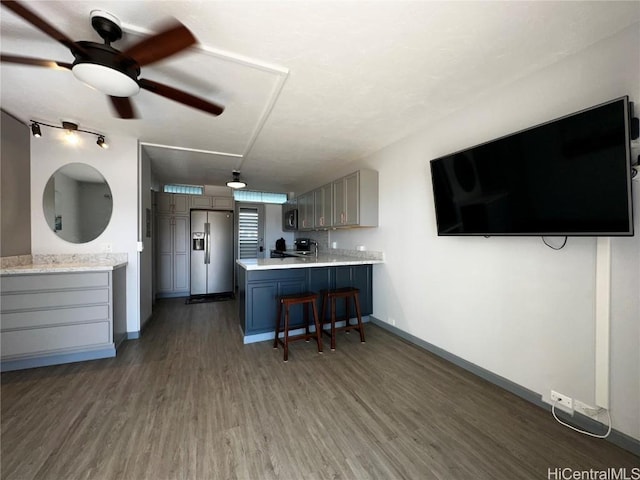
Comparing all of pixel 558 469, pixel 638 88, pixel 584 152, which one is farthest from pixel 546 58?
pixel 558 469

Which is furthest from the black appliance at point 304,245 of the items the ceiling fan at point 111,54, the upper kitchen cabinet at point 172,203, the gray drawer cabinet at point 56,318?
the ceiling fan at point 111,54

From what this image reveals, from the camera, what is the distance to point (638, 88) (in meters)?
1.57

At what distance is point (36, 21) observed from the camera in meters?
1.24

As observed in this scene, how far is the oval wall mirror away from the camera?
10.2 ft

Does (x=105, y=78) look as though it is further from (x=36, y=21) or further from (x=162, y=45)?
(x=162, y=45)

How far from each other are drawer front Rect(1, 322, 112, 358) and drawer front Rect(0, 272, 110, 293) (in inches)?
16.9

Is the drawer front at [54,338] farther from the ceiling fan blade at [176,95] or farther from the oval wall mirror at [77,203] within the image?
the ceiling fan blade at [176,95]

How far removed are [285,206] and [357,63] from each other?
516cm

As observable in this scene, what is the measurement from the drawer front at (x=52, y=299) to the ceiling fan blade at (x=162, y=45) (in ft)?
8.15

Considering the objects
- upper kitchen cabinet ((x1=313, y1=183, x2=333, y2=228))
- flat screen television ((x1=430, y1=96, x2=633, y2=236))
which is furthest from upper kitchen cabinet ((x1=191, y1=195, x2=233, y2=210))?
flat screen television ((x1=430, y1=96, x2=633, y2=236))

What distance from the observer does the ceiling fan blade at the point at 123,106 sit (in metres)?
1.95

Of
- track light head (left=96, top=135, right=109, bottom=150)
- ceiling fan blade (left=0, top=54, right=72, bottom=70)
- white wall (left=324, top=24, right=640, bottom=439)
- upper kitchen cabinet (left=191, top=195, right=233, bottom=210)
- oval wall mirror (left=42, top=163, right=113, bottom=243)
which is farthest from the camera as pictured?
upper kitchen cabinet (left=191, top=195, right=233, bottom=210)

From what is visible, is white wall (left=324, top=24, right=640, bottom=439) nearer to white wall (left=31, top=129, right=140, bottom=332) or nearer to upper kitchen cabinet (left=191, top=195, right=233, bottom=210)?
white wall (left=31, top=129, right=140, bottom=332)

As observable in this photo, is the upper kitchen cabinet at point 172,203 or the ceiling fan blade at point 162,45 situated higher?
the ceiling fan blade at point 162,45
